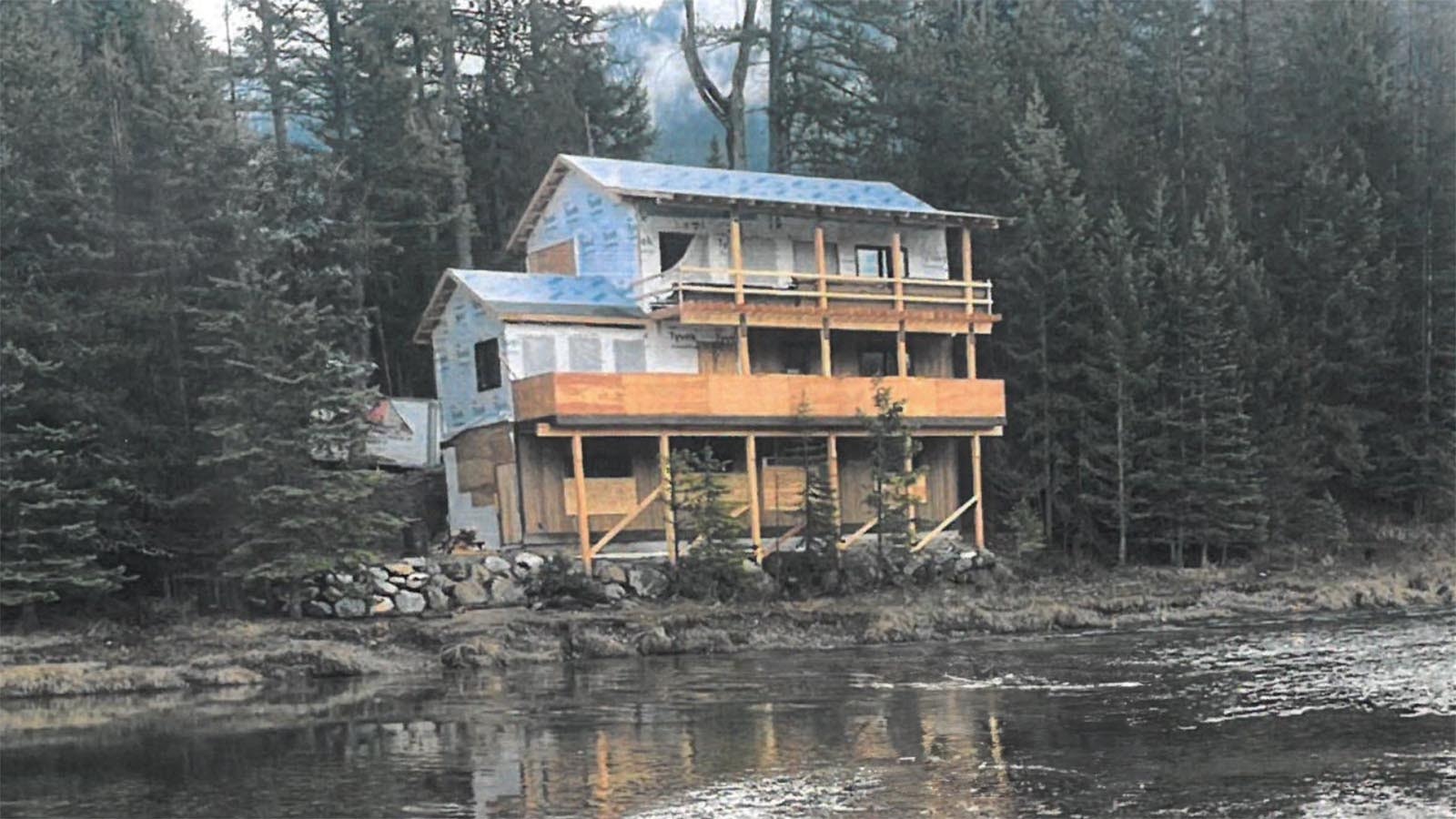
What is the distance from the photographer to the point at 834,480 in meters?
34.2

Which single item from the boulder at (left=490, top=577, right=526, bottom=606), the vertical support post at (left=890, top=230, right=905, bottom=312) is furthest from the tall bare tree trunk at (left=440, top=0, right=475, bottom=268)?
the boulder at (left=490, top=577, right=526, bottom=606)

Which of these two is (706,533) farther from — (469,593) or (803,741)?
(803,741)

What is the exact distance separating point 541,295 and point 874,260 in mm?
9584

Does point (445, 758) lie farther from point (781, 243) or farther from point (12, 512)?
point (781, 243)

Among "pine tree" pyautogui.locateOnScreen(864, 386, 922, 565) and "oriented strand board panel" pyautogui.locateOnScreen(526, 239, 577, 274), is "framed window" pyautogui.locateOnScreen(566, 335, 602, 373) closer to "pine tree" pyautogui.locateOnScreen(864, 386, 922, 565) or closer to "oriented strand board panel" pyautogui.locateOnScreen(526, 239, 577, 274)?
"oriented strand board panel" pyautogui.locateOnScreen(526, 239, 577, 274)

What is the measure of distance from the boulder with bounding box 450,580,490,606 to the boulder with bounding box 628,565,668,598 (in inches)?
131

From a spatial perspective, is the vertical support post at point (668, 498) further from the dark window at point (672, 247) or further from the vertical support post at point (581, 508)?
the dark window at point (672, 247)

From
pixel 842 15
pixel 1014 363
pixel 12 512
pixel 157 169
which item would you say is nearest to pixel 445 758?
pixel 12 512

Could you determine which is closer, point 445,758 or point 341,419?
point 445,758

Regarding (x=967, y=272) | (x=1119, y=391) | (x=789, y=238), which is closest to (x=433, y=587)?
(x=789, y=238)

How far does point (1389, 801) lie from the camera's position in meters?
12.0

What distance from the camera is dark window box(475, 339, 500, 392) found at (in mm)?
33531

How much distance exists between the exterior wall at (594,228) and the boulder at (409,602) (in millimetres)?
10577

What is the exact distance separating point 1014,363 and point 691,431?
12.1m
